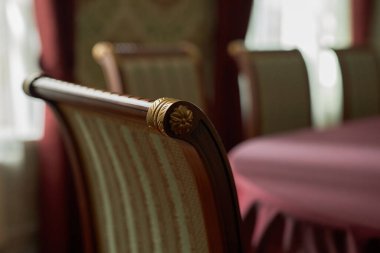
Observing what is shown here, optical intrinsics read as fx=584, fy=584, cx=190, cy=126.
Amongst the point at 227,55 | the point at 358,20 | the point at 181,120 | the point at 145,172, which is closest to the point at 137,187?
the point at 145,172

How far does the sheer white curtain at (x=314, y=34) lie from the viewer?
282cm

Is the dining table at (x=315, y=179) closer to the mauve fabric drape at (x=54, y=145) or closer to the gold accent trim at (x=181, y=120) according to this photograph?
the gold accent trim at (x=181, y=120)

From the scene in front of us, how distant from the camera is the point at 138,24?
2332mm

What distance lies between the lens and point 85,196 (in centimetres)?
95

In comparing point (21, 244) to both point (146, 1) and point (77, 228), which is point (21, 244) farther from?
point (146, 1)

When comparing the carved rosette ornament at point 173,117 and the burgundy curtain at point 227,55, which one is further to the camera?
the burgundy curtain at point 227,55

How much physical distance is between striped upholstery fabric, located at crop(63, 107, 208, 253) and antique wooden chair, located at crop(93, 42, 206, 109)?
2.09 feet

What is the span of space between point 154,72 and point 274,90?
469 mm

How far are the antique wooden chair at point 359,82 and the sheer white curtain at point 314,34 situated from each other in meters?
0.50

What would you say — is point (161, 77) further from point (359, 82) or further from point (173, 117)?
point (173, 117)

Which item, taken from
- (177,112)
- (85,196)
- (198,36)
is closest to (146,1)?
(198,36)

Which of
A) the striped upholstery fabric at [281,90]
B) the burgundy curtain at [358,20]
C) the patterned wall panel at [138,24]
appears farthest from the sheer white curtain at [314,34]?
the striped upholstery fabric at [281,90]

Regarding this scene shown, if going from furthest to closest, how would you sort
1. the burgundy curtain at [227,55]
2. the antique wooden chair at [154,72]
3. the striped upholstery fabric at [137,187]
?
the burgundy curtain at [227,55] → the antique wooden chair at [154,72] → the striped upholstery fabric at [137,187]

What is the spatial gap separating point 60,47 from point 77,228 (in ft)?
2.11
